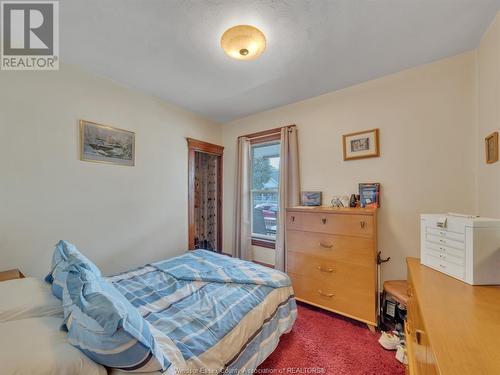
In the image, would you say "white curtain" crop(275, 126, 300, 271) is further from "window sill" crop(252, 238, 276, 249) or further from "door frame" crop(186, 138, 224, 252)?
"door frame" crop(186, 138, 224, 252)

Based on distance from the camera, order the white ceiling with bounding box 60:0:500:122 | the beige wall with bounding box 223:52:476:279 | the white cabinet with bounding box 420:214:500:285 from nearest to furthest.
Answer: the white cabinet with bounding box 420:214:500:285
the white ceiling with bounding box 60:0:500:122
the beige wall with bounding box 223:52:476:279

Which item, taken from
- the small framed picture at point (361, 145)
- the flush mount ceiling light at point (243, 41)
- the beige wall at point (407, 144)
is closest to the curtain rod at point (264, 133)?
the beige wall at point (407, 144)

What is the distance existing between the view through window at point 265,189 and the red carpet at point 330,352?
1343mm

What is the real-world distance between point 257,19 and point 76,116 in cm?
198

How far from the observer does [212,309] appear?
1364mm

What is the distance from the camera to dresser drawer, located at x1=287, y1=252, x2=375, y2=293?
6.31 feet

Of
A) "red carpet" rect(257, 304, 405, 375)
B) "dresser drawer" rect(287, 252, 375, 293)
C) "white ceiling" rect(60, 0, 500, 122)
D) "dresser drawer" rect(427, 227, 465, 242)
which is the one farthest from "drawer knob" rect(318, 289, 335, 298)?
"white ceiling" rect(60, 0, 500, 122)

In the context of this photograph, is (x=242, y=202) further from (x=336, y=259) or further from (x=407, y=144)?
(x=407, y=144)

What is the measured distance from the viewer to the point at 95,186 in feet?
7.28

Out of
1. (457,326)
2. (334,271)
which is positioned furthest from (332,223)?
(457,326)

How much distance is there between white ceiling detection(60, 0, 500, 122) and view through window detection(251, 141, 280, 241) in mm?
1064

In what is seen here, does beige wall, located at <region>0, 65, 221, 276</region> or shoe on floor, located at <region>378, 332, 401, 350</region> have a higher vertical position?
beige wall, located at <region>0, 65, 221, 276</region>

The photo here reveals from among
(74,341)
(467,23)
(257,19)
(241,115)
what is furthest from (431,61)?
(74,341)

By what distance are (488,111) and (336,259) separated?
172 cm
